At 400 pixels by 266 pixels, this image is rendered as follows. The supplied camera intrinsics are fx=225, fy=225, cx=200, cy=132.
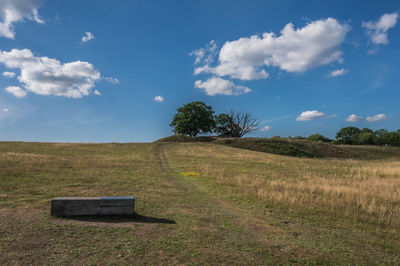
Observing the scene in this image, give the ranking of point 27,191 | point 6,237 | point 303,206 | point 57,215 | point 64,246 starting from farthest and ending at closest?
point 27,191
point 303,206
point 57,215
point 6,237
point 64,246

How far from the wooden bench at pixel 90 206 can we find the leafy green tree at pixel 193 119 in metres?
59.2

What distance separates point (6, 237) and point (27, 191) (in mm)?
6322

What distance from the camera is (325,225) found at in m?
8.39

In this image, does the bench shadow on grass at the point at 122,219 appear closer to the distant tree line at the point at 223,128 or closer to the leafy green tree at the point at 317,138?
the distant tree line at the point at 223,128

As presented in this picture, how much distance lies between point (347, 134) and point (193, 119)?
79524mm

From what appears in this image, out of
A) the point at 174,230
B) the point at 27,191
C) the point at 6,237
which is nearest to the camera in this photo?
the point at 6,237

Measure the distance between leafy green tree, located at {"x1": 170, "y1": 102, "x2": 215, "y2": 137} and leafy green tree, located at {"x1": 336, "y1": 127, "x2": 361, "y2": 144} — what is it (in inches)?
2578

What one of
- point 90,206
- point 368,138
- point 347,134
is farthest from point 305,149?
point 347,134

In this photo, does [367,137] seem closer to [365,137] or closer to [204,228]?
[365,137]

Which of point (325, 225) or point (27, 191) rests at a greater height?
point (27, 191)

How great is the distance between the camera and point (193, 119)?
68.1 meters

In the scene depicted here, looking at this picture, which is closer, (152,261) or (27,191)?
(152,261)

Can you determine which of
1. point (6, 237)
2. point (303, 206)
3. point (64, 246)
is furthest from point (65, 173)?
point (303, 206)

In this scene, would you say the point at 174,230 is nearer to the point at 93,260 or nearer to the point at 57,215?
the point at 93,260
